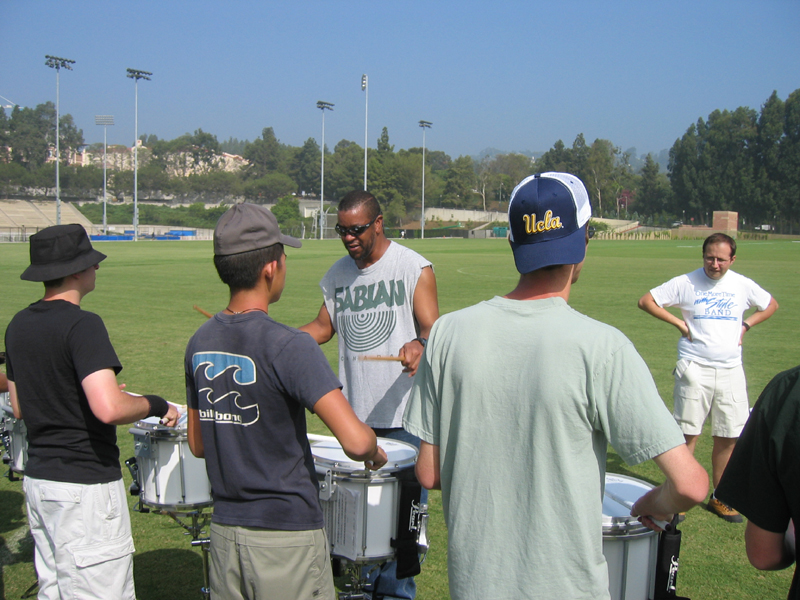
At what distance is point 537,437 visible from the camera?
6.57 feet

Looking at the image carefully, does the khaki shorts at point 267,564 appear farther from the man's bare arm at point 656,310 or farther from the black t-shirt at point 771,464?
the man's bare arm at point 656,310

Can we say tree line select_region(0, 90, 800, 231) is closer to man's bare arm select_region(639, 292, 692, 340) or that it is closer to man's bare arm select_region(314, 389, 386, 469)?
man's bare arm select_region(639, 292, 692, 340)

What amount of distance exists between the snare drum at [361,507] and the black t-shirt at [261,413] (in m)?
0.44

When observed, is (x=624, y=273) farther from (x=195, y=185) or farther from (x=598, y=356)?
(x=195, y=185)

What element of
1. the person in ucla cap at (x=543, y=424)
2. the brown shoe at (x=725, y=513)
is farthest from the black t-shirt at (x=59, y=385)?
the brown shoe at (x=725, y=513)

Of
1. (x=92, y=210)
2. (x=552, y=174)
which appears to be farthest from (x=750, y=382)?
(x=92, y=210)

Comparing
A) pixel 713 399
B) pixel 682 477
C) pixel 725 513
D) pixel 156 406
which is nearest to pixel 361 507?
pixel 156 406

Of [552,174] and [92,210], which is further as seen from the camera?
[92,210]

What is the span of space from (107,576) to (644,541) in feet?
7.36

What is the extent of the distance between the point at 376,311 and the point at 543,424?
2.17m

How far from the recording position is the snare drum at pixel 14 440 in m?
4.01

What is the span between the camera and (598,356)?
6.28 feet

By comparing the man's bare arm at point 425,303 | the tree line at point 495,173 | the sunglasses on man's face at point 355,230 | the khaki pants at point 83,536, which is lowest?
the khaki pants at point 83,536

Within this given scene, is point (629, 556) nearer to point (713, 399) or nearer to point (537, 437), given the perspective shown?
point (537, 437)
